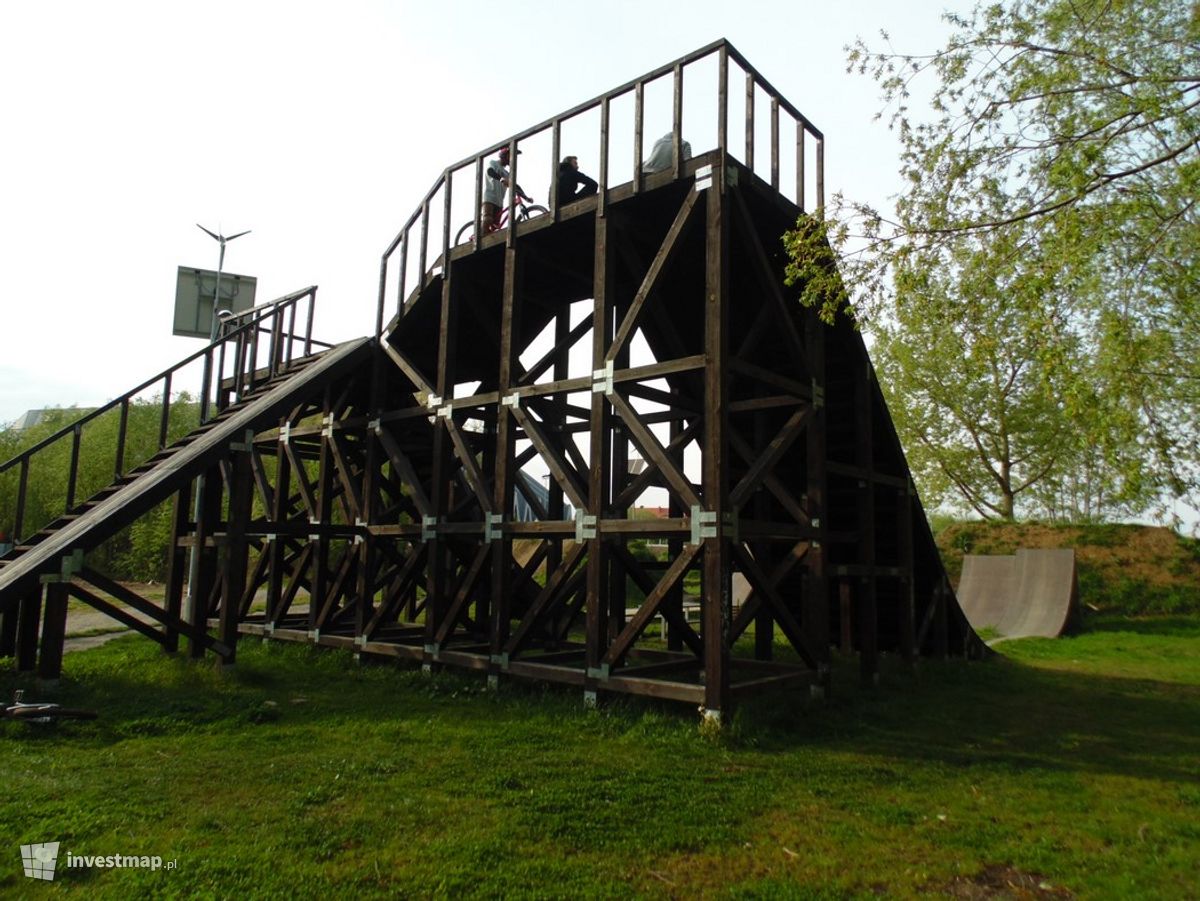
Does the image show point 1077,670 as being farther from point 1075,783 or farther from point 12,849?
point 12,849

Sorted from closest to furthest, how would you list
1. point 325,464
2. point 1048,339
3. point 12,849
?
point 12,849 < point 1048,339 < point 325,464

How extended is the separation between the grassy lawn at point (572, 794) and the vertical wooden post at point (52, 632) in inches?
9.8

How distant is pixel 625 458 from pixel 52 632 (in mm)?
6995

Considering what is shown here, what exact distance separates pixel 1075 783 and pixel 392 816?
5442mm

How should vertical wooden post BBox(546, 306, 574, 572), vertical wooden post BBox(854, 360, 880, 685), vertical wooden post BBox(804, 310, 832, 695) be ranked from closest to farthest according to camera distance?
1. vertical wooden post BBox(804, 310, 832, 695)
2. vertical wooden post BBox(854, 360, 880, 685)
3. vertical wooden post BBox(546, 306, 574, 572)

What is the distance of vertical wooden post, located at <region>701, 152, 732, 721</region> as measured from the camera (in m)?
7.54

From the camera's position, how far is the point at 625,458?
1138 centimetres

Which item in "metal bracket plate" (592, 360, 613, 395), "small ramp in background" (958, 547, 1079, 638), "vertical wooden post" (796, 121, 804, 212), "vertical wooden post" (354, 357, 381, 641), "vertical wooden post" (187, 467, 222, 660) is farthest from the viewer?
"small ramp in background" (958, 547, 1079, 638)

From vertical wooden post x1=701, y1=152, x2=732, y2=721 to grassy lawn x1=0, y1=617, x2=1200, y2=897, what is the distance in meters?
0.62

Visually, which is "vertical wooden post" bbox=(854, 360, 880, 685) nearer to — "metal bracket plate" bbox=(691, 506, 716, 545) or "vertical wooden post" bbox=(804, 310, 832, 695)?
"vertical wooden post" bbox=(804, 310, 832, 695)

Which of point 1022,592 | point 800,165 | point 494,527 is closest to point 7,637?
point 494,527

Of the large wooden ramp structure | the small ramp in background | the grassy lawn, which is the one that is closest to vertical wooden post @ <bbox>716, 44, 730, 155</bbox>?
the large wooden ramp structure

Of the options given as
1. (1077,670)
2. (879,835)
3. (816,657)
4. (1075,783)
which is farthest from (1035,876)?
(1077,670)

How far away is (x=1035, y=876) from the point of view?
469 cm
